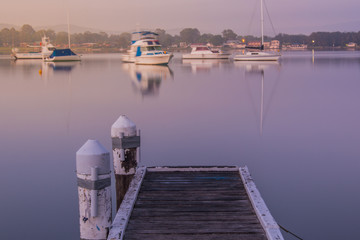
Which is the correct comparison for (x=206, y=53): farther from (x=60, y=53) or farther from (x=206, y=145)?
(x=206, y=145)

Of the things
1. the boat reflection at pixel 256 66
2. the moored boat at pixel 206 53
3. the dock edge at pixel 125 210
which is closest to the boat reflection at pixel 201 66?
the moored boat at pixel 206 53

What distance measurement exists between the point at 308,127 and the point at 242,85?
21716mm

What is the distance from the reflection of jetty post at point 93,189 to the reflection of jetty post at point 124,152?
69.7 inches

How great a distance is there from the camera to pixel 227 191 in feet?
24.6

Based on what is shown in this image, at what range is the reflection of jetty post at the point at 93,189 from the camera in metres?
5.84

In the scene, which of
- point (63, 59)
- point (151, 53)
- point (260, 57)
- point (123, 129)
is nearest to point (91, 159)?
point (123, 129)

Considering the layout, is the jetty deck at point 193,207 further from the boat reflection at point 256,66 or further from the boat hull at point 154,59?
the boat hull at point 154,59

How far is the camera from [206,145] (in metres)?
15.3

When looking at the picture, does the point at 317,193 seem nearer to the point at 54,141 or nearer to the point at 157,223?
the point at 157,223

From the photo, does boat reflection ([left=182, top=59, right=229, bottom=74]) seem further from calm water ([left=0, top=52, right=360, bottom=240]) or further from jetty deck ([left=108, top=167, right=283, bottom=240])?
jetty deck ([left=108, top=167, right=283, bottom=240])

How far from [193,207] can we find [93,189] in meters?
1.71

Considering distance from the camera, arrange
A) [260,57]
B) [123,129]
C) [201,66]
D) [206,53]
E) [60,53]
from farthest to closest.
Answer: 1. [206,53]
2. [60,53]
3. [260,57]
4. [201,66]
5. [123,129]

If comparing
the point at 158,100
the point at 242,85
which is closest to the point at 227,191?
the point at 158,100

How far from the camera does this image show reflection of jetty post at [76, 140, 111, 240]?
5.84 m
